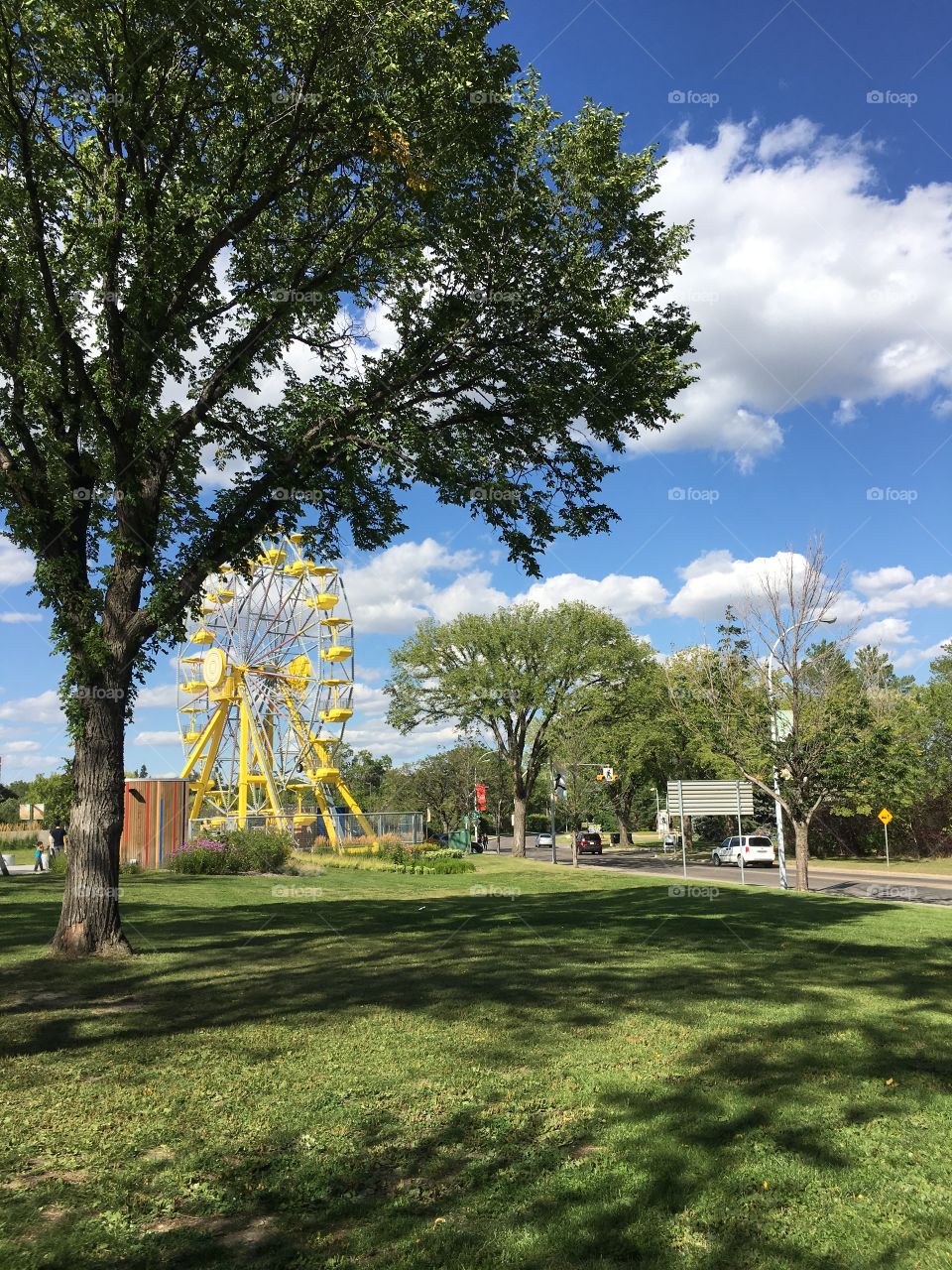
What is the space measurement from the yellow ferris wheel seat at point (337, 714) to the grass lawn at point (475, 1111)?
84.4 feet

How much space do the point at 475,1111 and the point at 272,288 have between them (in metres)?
10.4

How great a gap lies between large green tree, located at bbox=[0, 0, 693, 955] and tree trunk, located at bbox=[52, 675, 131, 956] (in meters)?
0.03

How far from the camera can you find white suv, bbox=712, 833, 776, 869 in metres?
45.7

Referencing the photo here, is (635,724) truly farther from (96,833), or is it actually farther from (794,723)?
(96,833)

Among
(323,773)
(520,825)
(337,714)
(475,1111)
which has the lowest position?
(520,825)

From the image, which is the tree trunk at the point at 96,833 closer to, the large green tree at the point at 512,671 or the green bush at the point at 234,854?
the green bush at the point at 234,854

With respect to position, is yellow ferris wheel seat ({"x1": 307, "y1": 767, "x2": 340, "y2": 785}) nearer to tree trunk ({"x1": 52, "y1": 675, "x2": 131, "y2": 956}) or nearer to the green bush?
the green bush

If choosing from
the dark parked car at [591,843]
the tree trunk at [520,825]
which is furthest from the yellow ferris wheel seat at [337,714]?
the dark parked car at [591,843]

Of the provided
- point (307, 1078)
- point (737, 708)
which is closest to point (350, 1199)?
point (307, 1078)

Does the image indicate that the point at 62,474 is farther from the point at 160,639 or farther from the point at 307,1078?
the point at 307,1078

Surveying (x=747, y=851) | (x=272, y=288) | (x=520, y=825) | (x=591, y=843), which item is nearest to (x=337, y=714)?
(x=520, y=825)

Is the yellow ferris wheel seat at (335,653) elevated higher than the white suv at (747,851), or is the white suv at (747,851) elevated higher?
the yellow ferris wheel seat at (335,653)

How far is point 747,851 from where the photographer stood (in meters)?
45.8

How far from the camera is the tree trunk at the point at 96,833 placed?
34.3 feet
